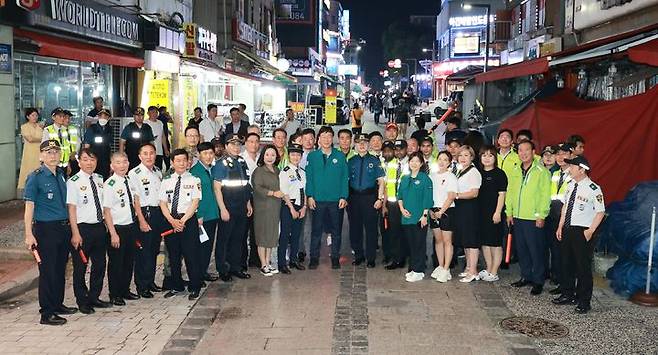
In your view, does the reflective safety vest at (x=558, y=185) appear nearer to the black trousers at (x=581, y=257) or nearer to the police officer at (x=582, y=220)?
the police officer at (x=582, y=220)

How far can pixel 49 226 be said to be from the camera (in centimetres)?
662

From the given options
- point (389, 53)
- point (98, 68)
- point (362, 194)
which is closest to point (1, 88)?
point (98, 68)

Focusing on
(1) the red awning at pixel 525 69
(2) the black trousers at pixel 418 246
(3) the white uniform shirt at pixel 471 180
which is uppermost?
(1) the red awning at pixel 525 69

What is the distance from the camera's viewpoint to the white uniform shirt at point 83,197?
6.77 m

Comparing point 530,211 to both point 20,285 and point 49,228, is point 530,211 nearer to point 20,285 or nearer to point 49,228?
point 49,228

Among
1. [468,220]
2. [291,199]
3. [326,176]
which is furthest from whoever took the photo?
[326,176]

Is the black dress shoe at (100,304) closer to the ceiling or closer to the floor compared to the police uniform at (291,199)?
closer to the floor

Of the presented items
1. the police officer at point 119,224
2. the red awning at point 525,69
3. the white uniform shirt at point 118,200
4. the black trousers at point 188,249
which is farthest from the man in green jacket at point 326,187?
the red awning at point 525,69

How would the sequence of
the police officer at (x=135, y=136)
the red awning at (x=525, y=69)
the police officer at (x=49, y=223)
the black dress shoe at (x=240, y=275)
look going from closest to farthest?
the police officer at (x=49, y=223) < the black dress shoe at (x=240, y=275) < the police officer at (x=135, y=136) < the red awning at (x=525, y=69)

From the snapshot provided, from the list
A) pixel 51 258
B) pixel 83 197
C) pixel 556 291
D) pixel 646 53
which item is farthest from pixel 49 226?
pixel 646 53

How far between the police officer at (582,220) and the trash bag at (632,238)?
0.75 m

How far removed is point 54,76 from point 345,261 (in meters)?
8.40

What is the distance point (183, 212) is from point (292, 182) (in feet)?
5.79

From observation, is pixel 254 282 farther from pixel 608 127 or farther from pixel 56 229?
pixel 608 127
